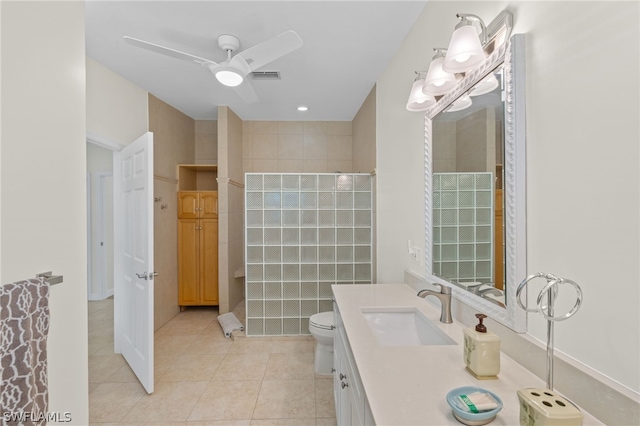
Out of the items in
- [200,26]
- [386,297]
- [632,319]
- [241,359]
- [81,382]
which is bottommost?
[241,359]

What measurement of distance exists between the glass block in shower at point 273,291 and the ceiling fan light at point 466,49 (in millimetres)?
2459

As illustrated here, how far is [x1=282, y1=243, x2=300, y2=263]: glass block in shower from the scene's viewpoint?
9.58 feet

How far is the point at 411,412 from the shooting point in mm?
718

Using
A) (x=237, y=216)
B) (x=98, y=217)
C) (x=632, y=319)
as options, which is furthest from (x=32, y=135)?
(x=98, y=217)

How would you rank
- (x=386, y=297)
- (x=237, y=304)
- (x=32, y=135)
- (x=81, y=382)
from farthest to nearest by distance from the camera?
1. (x=237, y=304)
2. (x=386, y=297)
3. (x=81, y=382)
4. (x=32, y=135)

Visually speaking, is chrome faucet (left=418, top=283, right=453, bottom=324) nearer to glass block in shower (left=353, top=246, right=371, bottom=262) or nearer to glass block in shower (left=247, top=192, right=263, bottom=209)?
glass block in shower (left=353, top=246, right=371, bottom=262)

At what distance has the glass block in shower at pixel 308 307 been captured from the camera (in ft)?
9.68

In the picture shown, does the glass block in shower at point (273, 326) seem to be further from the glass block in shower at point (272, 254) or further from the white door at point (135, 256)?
the white door at point (135, 256)

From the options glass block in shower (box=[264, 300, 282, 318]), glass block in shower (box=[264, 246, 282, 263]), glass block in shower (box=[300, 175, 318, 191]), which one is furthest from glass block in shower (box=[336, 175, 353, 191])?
glass block in shower (box=[264, 300, 282, 318])

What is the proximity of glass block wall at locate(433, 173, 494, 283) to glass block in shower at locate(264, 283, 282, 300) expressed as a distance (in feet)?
5.88

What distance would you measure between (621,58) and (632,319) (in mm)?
600

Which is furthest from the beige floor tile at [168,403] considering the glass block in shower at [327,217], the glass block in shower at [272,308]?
the glass block in shower at [327,217]

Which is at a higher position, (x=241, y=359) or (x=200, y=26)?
(x=200, y=26)

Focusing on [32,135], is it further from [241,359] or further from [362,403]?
[241,359]
